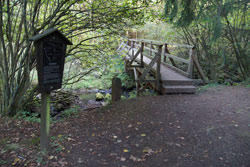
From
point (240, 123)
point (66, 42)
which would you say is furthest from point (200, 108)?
point (66, 42)

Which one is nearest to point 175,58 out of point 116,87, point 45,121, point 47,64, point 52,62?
point 116,87

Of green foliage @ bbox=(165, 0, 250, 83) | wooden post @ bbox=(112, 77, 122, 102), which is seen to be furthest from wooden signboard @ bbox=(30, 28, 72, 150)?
green foliage @ bbox=(165, 0, 250, 83)

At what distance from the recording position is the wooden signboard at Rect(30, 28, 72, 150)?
11.5 ft

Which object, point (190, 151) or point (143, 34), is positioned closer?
point (190, 151)

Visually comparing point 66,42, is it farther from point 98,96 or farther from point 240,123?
point 98,96

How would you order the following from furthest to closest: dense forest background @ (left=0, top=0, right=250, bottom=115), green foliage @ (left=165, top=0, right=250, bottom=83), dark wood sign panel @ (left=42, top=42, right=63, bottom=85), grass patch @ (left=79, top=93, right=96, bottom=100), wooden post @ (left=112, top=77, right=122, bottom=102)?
grass patch @ (left=79, top=93, right=96, bottom=100) → green foliage @ (left=165, top=0, right=250, bottom=83) → wooden post @ (left=112, top=77, right=122, bottom=102) → dense forest background @ (left=0, top=0, right=250, bottom=115) → dark wood sign panel @ (left=42, top=42, right=63, bottom=85)

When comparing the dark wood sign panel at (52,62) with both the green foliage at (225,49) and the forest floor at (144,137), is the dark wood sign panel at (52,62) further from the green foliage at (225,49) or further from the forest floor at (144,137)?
the green foliage at (225,49)

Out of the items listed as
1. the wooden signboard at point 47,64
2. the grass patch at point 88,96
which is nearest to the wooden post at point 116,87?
the wooden signboard at point 47,64

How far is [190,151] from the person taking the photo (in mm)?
3578

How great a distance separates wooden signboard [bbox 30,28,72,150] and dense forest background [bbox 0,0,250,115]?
1.76 metres

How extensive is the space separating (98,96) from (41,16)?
17.7 ft

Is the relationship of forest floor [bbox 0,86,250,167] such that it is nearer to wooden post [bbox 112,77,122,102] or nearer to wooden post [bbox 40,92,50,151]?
wooden post [bbox 40,92,50,151]

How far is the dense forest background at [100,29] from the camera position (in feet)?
17.0

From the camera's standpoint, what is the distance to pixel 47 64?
3.60 metres
